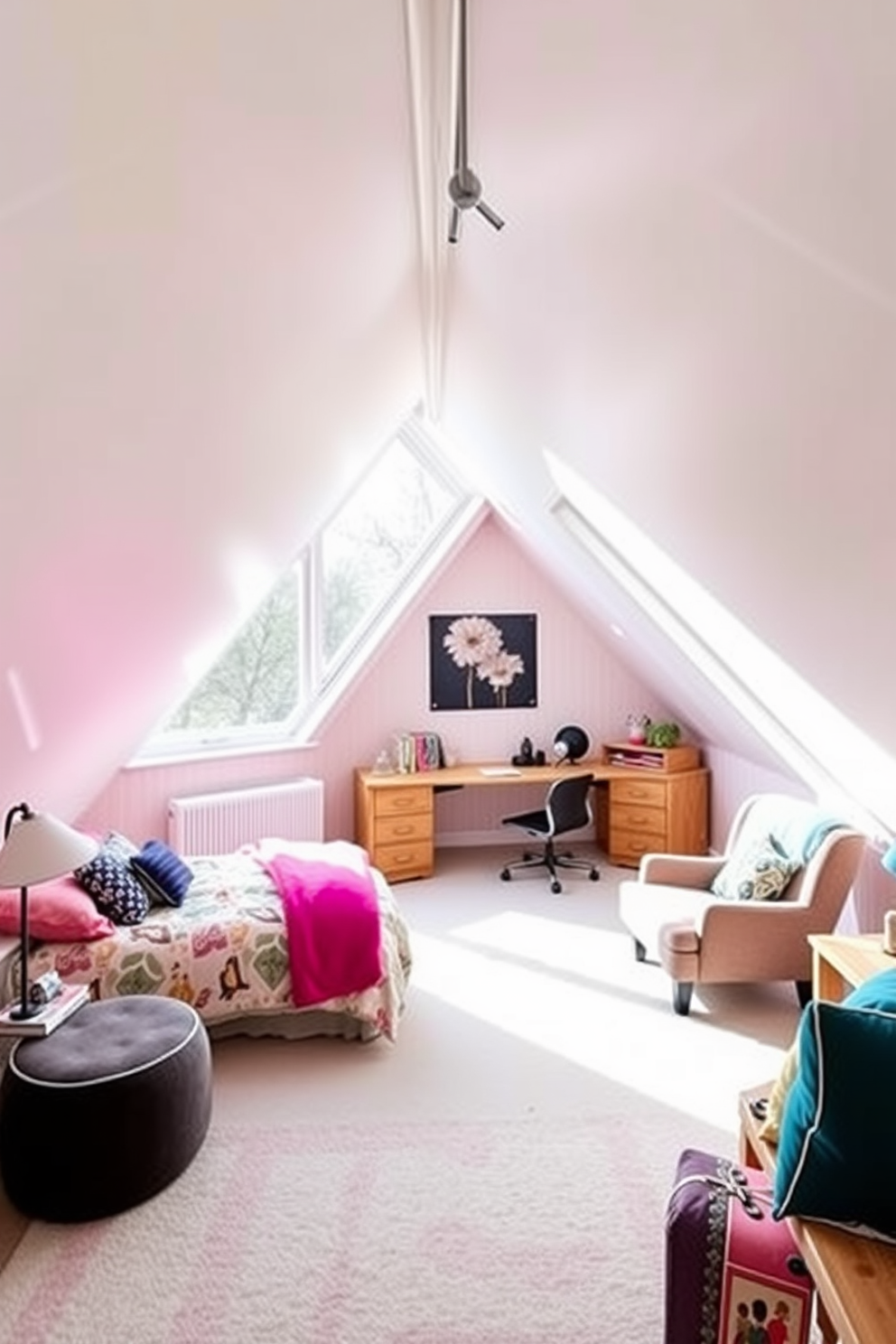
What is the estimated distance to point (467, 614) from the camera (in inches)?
241

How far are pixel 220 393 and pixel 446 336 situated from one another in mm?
1600

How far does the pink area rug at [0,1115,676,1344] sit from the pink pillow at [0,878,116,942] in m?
0.89

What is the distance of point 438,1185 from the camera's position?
2.40 meters

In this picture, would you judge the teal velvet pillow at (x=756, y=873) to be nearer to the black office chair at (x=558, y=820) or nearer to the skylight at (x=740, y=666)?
the skylight at (x=740, y=666)

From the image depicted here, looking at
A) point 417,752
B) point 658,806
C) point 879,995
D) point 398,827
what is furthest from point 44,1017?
point 658,806

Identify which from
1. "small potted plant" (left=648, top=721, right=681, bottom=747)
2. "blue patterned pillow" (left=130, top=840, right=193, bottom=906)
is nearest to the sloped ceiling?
"blue patterned pillow" (left=130, top=840, right=193, bottom=906)

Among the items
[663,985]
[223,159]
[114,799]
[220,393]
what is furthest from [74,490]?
[114,799]

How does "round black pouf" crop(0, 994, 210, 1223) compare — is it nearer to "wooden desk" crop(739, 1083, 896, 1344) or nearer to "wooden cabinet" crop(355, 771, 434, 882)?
"wooden desk" crop(739, 1083, 896, 1344)

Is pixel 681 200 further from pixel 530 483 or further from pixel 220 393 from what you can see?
pixel 530 483

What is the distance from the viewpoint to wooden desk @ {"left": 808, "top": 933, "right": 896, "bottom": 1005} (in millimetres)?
2608

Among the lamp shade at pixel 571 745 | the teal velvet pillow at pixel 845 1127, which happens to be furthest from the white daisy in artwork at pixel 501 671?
the teal velvet pillow at pixel 845 1127

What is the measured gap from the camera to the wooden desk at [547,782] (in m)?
5.41

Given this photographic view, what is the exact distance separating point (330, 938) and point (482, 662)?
3212mm

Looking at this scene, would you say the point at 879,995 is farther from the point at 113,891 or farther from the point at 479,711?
the point at 479,711
